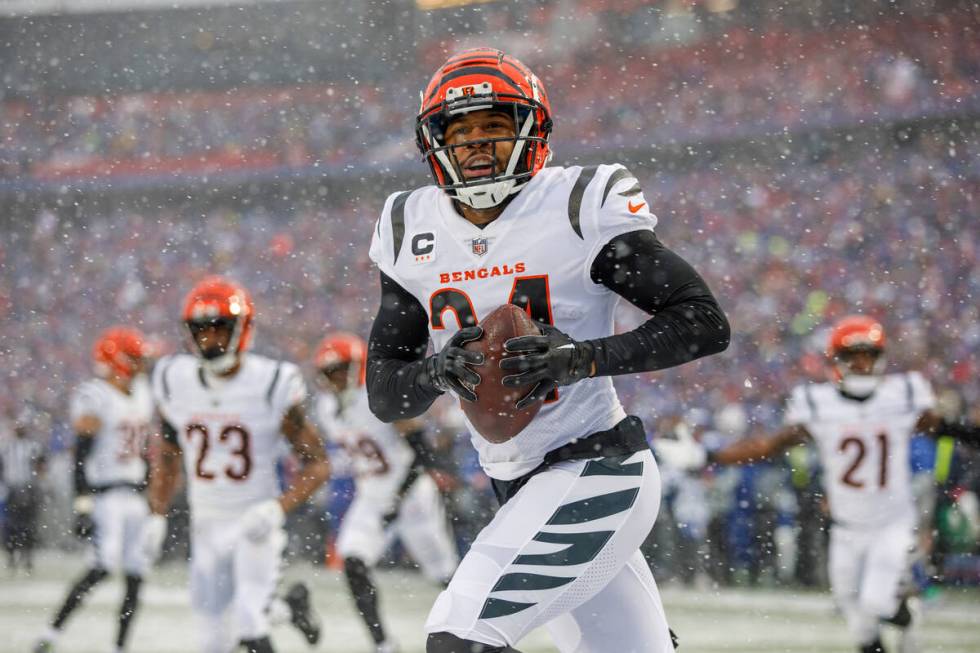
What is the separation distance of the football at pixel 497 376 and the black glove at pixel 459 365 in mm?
14

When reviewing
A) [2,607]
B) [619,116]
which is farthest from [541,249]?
[619,116]

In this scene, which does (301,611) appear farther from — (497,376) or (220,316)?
(497,376)

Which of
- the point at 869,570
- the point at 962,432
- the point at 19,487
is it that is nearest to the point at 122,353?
the point at 869,570

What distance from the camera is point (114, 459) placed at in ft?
22.6

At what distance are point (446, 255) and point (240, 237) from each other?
17938mm

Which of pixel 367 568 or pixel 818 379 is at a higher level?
pixel 818 379

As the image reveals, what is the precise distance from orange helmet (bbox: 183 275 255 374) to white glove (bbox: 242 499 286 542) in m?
0.58

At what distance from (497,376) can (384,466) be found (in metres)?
4.65

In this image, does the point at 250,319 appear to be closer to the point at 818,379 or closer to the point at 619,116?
the point at 818,379

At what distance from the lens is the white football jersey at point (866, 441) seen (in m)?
5.24

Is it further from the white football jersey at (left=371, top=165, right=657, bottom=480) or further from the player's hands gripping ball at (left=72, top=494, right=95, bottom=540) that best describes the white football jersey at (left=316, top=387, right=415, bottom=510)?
the white football jersey at (left=371, top=165, right=657, bottom=480)

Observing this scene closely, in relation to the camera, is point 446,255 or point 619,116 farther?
point 619,116

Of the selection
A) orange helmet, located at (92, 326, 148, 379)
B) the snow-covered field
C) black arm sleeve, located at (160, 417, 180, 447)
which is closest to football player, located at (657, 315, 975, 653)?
the snow-covered field

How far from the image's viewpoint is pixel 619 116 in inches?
742
